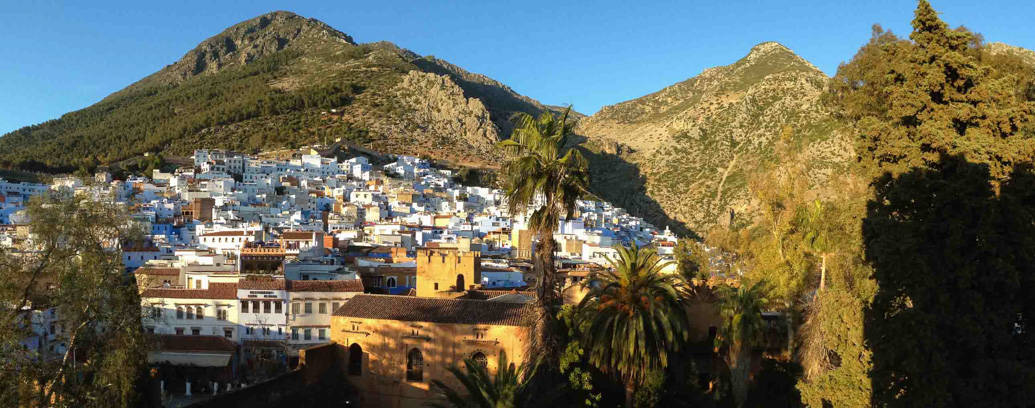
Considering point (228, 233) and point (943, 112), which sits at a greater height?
point (943, 112)

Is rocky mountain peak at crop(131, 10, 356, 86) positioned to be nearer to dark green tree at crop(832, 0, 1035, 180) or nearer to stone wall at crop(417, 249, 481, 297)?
stone wall at crop(417, 249, 481, 297)

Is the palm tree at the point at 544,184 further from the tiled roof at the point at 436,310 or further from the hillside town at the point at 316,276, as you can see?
the tiled roof at the point at 436,310

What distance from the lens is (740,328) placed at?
52.7 feet

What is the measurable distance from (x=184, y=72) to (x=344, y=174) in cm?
9214

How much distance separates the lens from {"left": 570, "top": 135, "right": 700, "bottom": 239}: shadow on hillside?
76125 mm

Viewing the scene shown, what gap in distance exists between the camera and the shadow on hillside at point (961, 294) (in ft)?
29.0

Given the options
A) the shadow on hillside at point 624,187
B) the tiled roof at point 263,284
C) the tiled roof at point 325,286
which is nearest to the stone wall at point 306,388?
the tiled roof at point 325,286

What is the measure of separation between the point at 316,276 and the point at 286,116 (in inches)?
3119

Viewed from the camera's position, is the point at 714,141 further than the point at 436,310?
Yes

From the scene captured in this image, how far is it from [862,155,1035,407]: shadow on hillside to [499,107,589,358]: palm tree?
4.30 m

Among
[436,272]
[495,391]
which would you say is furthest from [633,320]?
[436,272]

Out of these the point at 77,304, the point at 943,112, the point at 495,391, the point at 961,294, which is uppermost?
the point at 943,112

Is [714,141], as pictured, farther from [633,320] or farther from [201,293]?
[633,320]

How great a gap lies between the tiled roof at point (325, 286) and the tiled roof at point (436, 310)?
6165mm
